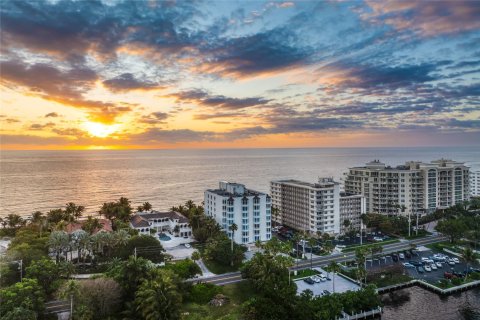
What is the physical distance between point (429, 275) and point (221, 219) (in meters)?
41.7

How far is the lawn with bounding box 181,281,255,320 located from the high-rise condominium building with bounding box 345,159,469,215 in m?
62.0

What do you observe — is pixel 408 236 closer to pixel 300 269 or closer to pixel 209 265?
pixel 300 269

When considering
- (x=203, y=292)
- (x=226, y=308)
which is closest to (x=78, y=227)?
(x=203, y=292)

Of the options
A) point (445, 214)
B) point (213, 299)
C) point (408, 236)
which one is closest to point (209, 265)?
point (213, 299)

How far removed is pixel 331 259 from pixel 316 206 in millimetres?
18205

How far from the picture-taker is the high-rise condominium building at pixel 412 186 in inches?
3927

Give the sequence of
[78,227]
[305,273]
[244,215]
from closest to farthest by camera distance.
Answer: [305,273], [244,215], [78,227]

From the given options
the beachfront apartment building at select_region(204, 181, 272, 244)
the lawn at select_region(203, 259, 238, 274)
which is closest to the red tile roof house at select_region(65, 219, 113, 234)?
the beachfront apartment building at select_region(204, 181, 272, 244)

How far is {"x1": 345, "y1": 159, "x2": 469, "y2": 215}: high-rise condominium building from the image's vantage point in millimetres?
99750

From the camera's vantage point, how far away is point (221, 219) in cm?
7769

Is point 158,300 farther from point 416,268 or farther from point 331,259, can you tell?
point 416,268

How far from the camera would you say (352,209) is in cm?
8900

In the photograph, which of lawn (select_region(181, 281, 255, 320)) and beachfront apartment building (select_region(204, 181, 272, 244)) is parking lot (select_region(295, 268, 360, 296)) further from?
beachfront apartment building (select_region(204, 181, 272, 244))

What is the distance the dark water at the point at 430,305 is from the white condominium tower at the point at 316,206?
29.2m
